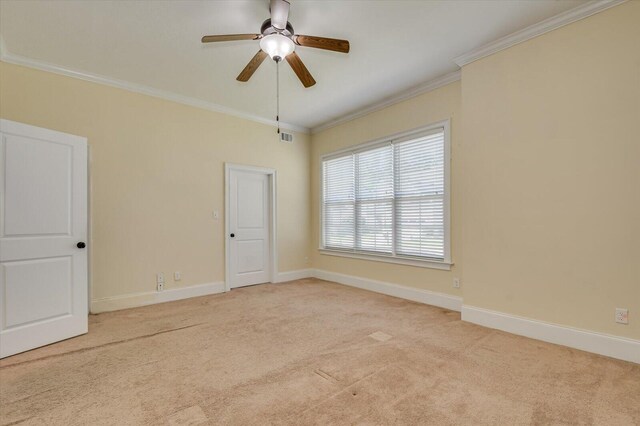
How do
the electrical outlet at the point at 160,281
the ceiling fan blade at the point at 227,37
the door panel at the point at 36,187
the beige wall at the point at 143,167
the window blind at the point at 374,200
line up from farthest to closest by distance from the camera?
the window blind at the point at 374,200 < the electrical outlet at the point at 160,281 < the beige wall at the point at 143,167 < the door panel at the point at 36,187 < the ceiling fan blade at the point at 227,37

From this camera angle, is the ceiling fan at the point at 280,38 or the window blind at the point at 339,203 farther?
the window blind at the point at 339,203

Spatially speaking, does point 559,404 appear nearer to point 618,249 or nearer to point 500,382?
point 500,382

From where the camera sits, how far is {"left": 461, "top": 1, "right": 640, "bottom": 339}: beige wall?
7.97 feet

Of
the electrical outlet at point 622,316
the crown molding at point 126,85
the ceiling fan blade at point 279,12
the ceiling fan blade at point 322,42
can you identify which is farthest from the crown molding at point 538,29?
the crown molding at point 126,85

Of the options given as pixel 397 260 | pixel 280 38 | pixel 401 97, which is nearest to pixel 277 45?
pixel 280 38

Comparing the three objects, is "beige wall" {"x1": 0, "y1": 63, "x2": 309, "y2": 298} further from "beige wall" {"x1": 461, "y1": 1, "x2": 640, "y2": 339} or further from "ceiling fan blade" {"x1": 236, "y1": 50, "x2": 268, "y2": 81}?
"beige wall" {"x1": 461, "y1": 1, "x2": 640, "y2": 339}

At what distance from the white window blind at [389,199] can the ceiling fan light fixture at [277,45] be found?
2.34 m

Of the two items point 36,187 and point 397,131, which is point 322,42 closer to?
point 397,131

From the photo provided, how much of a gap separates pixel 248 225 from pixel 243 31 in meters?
3.10

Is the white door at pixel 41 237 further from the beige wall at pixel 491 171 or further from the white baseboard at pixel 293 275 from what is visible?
the white baseboard at pixel 293 275

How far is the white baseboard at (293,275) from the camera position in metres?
5.49

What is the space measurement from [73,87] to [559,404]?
5539mm

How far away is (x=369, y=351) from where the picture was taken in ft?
8.51

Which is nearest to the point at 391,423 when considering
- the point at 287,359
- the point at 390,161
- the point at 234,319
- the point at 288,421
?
the point at 288,421
